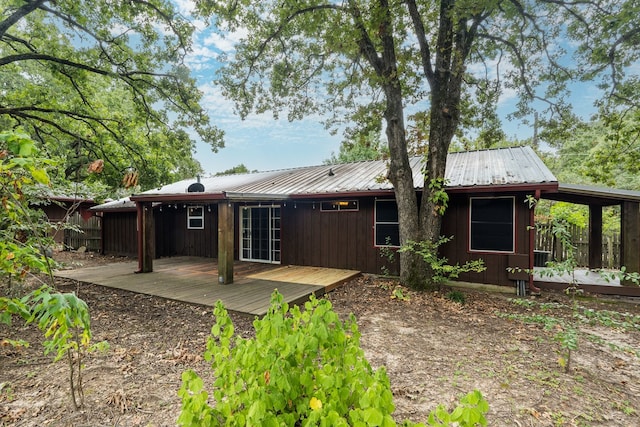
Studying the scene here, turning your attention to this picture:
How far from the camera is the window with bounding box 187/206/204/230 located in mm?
10305

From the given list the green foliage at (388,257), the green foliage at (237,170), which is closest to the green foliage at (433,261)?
the green foliage at (388,257)

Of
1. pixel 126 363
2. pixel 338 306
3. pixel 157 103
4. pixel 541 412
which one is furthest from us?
pixel 157 103

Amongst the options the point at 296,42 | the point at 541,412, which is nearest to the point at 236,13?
the point at 296,42

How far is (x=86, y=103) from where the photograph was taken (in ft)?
25.1

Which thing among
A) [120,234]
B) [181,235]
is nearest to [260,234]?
[181,235]

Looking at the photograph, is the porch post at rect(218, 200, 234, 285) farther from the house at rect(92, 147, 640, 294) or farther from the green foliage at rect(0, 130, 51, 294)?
the green foliage at rect(0, 130, 51, 294)

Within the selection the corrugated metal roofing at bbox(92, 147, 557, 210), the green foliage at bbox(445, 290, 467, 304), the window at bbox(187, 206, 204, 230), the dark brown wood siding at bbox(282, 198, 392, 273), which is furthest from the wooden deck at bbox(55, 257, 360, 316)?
the green foliage at bbox(445, 290, 467, 304)

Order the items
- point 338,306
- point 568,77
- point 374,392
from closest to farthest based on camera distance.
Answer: point 374,392 < point 338,306 < point 568,77

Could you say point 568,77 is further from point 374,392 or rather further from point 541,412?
point 374,392

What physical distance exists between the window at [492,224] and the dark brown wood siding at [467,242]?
10 cm

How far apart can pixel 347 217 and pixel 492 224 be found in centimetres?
342

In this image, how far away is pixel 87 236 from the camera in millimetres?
12672

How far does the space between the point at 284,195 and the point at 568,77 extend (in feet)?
24.0

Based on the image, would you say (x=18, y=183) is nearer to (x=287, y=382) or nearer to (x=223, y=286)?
(x=287, y=382)
